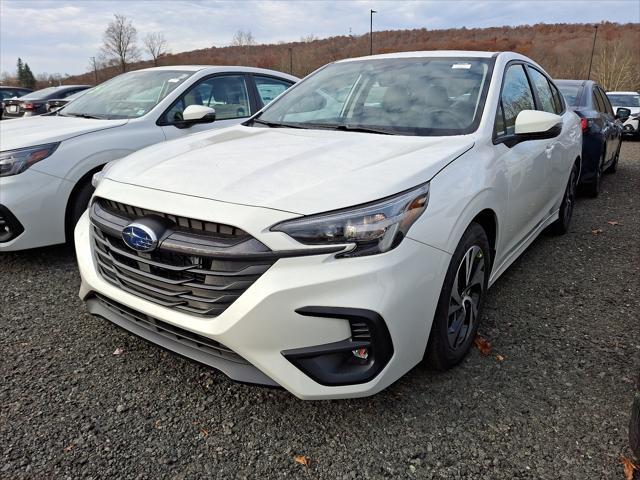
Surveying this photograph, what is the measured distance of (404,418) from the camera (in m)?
2.14

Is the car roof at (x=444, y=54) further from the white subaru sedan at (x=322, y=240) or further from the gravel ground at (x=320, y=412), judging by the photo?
the gravel ground at (x=320, y=412)

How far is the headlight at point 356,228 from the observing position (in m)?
1.84

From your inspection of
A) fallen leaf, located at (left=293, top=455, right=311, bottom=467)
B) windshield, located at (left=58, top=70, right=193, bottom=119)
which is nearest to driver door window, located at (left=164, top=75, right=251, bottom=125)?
windshield, located at (left=58, top=70, right=193, bottom=119)

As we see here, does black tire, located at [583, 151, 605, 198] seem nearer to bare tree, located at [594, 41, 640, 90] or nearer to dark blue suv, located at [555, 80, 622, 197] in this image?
dark blue suv, located at [555, 80, 622, 197]

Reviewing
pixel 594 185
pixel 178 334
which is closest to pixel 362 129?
pixel 178 334

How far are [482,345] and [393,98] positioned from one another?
1.55 m

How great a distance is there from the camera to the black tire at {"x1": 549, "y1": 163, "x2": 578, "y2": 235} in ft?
14.9

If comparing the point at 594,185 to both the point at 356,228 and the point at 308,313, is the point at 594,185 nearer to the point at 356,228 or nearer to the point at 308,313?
Result: the point at 356,228

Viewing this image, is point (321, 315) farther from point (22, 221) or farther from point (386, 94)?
point (22, 221)

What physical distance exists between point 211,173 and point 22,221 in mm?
2129

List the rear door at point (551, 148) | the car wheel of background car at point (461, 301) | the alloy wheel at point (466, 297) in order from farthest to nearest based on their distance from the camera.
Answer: the rear door at point (551, 148)
the alloy wheel at point (466, 297)
the car wheel of background car at point (461, 301)

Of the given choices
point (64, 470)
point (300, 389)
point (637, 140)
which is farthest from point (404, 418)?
point (637, 140)

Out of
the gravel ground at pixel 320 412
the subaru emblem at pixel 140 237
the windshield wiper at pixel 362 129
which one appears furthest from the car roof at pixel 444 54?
the subaru emblem at pixel 140 237

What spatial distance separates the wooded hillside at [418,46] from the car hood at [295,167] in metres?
47.2
